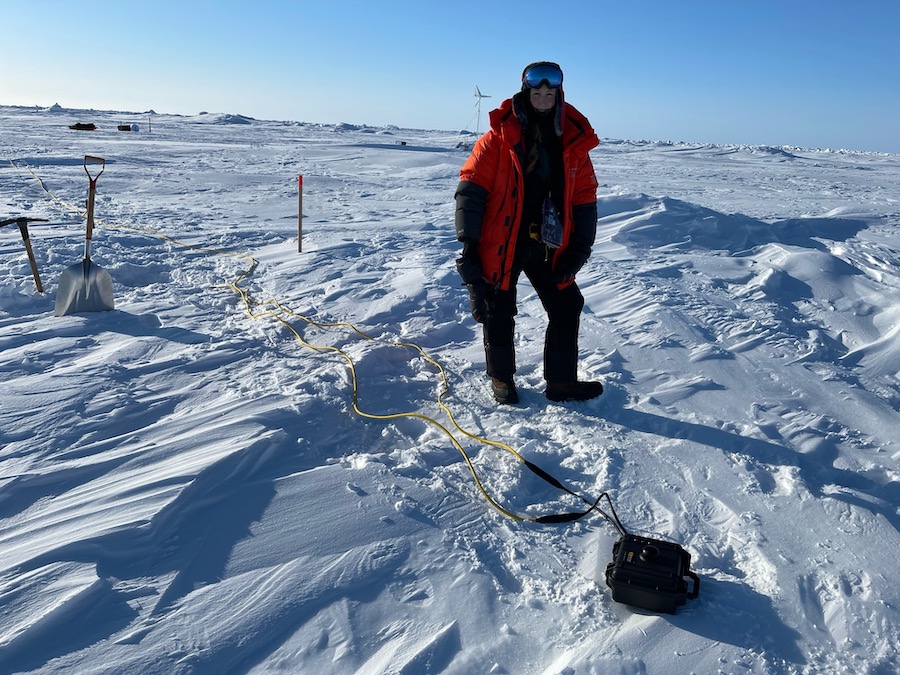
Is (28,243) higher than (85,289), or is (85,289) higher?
(28,243)

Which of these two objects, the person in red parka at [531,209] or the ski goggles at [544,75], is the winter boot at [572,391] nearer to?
the person in red parka at [531,209]

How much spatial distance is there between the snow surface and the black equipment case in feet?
0.17

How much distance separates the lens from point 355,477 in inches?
108

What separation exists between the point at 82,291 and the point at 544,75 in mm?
3787

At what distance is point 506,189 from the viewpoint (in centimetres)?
308

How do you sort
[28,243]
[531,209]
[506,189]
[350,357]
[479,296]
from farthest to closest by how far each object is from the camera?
1. [28,243]
2. [350,357]
3. [479,296]
4. [531,209]
5. [506,189]

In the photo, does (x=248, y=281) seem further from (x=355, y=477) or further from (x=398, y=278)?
(x=355, y=477)

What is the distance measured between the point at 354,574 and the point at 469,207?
1.79m

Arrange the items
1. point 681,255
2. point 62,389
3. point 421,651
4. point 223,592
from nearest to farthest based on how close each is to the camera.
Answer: point 421,651, point 223,592, point 62,389, point 681,255

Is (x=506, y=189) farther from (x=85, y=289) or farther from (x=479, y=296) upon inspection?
(x=85, y=289)

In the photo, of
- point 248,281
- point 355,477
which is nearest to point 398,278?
point 248,281

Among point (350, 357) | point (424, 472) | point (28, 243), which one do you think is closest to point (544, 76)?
point (424, 472)

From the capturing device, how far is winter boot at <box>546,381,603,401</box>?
3.52 meters

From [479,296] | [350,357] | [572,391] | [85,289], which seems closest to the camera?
[479,296]
